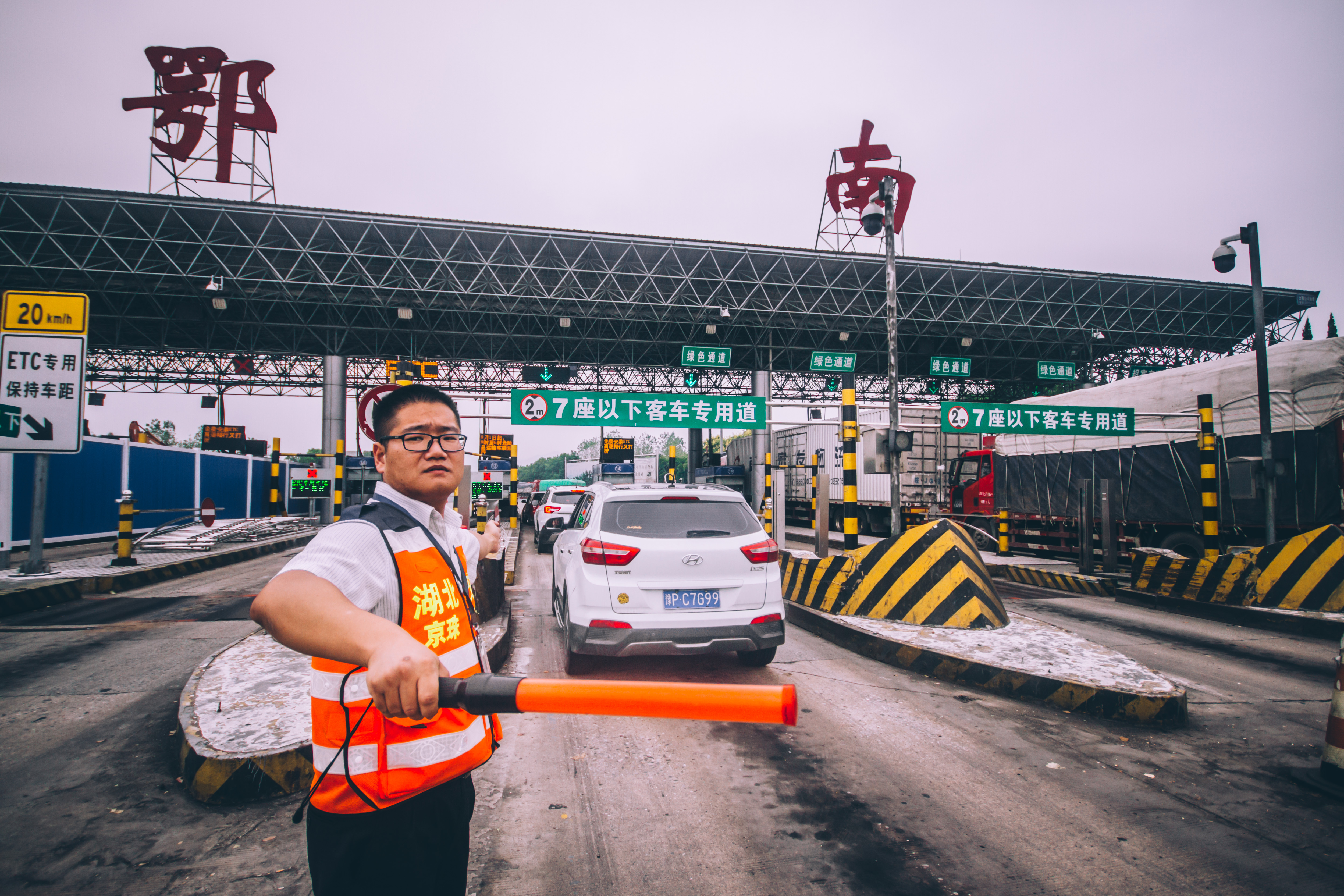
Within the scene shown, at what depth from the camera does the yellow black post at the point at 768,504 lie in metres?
13.8

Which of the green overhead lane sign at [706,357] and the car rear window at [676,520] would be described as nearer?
the car rear window at [676,520]

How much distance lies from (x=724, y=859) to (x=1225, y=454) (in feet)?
42.9

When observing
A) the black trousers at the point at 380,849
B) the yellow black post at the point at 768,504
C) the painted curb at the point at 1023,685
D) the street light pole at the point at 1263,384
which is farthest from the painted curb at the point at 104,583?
the street light pole at the point at 1263,384

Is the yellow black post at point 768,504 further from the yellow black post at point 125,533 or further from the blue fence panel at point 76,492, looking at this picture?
the blue fence panel at point 76,492

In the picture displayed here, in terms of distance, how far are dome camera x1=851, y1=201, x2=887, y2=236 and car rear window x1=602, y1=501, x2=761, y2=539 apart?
5.60m

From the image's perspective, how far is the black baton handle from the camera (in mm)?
1146

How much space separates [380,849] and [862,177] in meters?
25.7

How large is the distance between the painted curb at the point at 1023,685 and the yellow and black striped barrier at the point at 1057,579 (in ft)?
19.4

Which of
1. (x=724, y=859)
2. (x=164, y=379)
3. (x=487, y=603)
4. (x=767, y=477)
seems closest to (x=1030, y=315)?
(x=767, y=477)

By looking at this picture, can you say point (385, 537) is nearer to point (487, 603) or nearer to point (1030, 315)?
point (487, 603)

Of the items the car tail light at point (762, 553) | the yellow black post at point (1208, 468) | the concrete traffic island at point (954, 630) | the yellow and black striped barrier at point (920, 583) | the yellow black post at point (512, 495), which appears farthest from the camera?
the yellow black post at point (512, 495)

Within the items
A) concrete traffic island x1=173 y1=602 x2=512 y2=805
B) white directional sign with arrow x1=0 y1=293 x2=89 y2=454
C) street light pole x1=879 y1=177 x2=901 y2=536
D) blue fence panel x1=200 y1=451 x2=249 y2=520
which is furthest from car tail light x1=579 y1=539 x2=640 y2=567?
blue fence panel x1=200 y1=451 x2=249 y2=520

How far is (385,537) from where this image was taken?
57.4 inches

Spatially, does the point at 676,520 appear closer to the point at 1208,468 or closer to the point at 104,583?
the point at 1208,468
